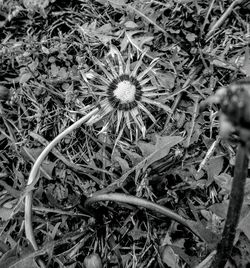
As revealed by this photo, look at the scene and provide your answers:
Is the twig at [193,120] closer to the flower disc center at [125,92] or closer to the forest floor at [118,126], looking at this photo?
the forest floor at [118,126]

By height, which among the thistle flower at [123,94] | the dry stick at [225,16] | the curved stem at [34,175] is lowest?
the curved stem at [34,175]

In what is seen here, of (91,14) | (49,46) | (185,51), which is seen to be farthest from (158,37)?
(49,46)

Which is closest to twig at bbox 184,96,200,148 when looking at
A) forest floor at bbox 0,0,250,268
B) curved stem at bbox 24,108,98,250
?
forest floor at bbox 0,0,250,268

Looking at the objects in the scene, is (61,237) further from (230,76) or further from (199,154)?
(230,76)

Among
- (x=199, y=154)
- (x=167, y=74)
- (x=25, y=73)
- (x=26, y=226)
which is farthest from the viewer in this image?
(x=25, y=73)

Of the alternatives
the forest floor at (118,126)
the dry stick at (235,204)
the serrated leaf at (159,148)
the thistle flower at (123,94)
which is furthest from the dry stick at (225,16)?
the dry stick at (235,204)
